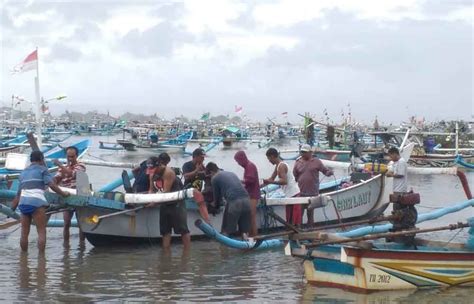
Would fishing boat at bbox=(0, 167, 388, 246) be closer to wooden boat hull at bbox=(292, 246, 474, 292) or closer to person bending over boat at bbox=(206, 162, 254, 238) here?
person bending over boat at bbox=(206, 162, 254, 238)

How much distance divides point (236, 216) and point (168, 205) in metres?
1.05

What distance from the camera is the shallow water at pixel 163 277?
9.29m

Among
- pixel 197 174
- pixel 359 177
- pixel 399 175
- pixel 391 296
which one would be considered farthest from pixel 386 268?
pixel 359 177

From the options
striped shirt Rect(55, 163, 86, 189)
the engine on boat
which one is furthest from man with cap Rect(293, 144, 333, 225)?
striped shirt Rect(55, 163, 86, 189)

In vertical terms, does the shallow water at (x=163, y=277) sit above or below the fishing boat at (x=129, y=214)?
below

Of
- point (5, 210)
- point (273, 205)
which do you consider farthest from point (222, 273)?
point (5, 210)

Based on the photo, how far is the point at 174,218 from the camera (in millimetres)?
12234

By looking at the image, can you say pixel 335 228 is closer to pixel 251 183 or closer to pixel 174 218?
pixel 251 183

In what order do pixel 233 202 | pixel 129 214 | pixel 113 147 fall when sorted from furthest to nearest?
pixel 113 147 < pixel 129 214 < pixel 233 202

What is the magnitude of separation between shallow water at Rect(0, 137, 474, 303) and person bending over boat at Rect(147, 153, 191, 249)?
0.30m

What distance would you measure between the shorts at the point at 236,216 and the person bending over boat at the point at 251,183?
0.25 metres

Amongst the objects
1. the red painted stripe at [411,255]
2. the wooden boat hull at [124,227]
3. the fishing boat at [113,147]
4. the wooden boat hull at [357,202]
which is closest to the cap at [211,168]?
the wooden boat hull at [124,227]

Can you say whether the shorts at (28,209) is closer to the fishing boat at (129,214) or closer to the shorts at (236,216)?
the fishing boat at (129,214)

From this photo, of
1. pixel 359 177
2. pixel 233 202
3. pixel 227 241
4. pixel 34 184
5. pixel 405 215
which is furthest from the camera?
pixel 359 177
